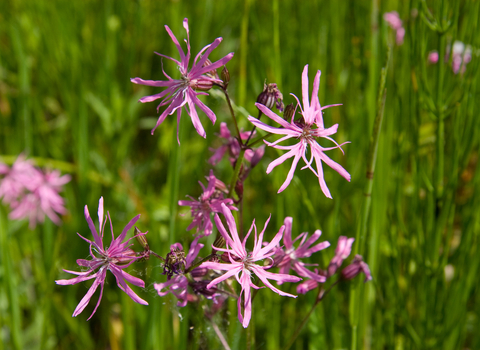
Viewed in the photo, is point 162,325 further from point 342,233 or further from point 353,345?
point 342,233

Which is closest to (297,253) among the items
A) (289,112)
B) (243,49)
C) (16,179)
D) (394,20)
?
(289,112)

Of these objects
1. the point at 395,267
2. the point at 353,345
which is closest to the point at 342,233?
the point at 395,267

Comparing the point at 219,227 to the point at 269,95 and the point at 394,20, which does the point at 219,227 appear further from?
the point at 394,20

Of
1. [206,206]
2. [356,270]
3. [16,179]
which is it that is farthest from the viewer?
[16,179]

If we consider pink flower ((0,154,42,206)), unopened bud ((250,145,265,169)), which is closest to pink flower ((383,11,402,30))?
unopened bud ((250,145,265,169))

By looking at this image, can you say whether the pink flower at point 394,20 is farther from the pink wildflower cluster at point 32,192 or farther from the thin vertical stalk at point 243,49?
the pink wildflower cluster at point 32,192

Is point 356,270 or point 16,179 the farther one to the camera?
point 16,179
